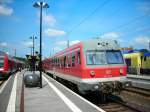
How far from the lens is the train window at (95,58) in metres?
11.6

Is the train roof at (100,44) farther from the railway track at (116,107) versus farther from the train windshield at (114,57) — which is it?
the railway track at (116,107)

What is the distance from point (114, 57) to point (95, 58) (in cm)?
105

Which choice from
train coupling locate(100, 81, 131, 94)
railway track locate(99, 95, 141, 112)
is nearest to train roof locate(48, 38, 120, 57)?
train coupling locate(100, 81, 131, 94)

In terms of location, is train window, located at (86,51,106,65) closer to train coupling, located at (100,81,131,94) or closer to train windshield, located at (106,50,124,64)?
train windshield, located at (106,50,124,64)

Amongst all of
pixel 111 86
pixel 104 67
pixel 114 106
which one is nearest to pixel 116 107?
pixel 114 106

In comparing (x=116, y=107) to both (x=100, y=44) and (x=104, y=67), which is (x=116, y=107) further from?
(x=100, y=44)

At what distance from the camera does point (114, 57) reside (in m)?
12.1

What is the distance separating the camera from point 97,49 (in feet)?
38.9

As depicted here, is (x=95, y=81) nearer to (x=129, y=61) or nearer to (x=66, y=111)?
(x=66, y=111)

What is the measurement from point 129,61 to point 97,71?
2839cm

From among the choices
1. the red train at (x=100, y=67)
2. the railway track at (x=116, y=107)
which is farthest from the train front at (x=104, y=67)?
the railway track at (x=116, y=107)

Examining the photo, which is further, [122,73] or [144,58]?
[144,58]

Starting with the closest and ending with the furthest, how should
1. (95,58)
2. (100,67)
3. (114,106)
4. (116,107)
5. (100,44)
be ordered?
(116,107)
(114,106)
(100,67)
(95,58)
(100,44)

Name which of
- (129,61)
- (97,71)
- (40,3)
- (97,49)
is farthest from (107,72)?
(129,61)
